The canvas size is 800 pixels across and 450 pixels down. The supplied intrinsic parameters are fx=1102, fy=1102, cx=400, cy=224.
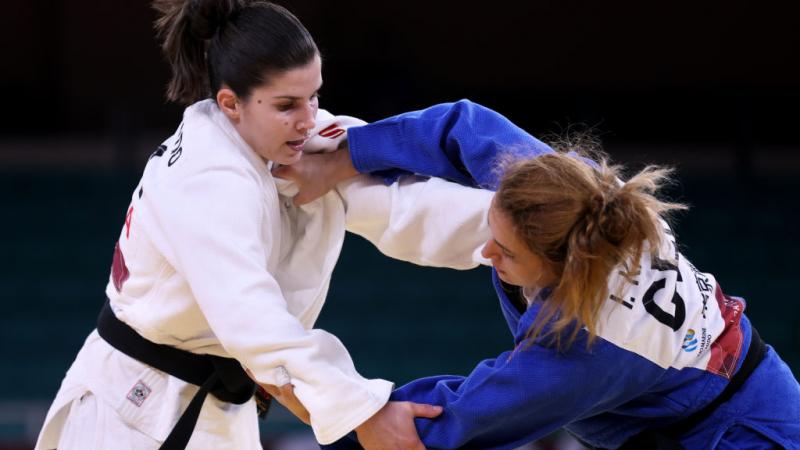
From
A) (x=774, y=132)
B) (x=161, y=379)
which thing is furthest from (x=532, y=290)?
(x=774, y=132)

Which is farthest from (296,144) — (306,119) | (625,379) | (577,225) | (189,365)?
(625,379)

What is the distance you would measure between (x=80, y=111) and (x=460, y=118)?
6378 mm

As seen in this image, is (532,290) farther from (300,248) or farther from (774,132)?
(774,132)

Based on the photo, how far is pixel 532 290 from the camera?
2066 millimetres

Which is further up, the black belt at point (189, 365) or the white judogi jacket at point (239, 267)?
the white judogi jacket at point (239, 267)

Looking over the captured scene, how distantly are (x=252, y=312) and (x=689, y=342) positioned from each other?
81 cm

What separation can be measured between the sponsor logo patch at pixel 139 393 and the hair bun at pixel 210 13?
757mm

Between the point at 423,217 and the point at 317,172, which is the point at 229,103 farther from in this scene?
the point at 423,217

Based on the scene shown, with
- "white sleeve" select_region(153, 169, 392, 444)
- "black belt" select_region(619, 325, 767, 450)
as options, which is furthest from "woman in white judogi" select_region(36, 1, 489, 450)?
"black belt" select_region(619, 325, 767, 450)

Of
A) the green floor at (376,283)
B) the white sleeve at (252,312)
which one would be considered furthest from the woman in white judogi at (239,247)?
the green floor at (376,283)

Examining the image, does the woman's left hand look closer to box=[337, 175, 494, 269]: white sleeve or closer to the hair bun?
box=[337, 175, 494, 269]: white sleeve

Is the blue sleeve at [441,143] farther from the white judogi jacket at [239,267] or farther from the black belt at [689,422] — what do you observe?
the black belt at [689,422]

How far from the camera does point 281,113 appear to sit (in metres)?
2.19

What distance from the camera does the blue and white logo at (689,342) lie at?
6.66 feet
